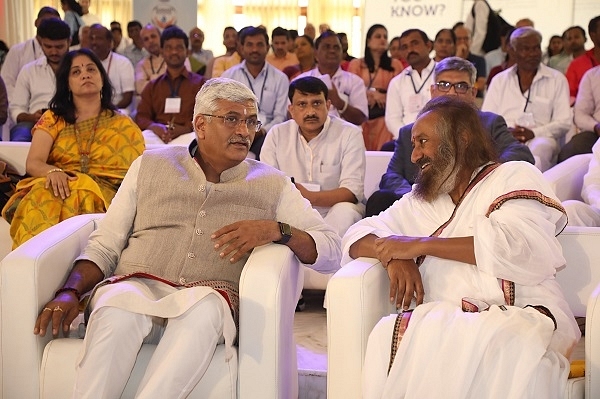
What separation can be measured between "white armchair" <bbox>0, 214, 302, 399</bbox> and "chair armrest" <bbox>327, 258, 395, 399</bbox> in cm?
18

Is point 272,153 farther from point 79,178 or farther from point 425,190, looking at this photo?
point 425,190

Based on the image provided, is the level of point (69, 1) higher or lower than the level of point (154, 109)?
higher

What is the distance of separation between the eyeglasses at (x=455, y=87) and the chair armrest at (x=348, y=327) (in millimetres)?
1868

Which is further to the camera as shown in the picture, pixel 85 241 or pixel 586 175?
pixel 586 175

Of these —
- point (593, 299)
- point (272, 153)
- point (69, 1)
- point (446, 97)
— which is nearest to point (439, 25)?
point (69, 1)

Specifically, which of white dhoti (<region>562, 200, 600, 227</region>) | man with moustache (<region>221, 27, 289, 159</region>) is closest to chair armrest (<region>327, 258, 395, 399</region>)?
white dhoti (<region>562, 200, 600, 227</region>)

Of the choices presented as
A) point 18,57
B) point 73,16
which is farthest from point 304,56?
point 73,16

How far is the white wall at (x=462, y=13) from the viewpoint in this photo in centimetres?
1069

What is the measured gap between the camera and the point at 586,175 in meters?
4.35

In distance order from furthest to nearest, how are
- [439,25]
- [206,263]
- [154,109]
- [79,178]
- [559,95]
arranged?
[439,25], [154,109], [559,95], [79,178], [206,263]

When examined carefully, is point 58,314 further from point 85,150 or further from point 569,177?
point 569,177

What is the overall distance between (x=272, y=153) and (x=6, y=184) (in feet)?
4.71

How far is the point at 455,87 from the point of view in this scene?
4.54 meters

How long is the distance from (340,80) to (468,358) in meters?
4.27
